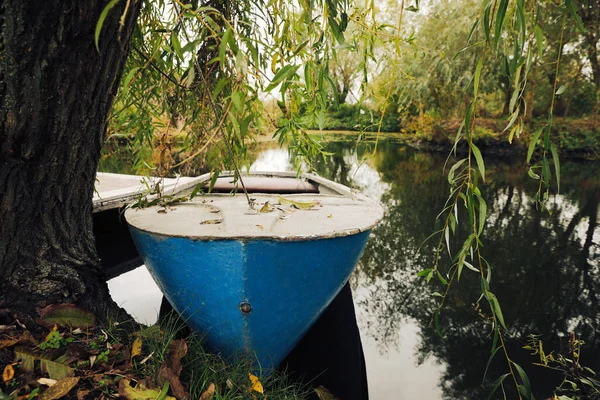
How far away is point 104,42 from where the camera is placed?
1568 mm

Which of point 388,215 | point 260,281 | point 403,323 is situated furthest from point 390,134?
point 260,281

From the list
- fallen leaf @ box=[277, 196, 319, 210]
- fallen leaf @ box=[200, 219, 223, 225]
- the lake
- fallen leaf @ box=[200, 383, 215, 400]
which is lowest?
the lake

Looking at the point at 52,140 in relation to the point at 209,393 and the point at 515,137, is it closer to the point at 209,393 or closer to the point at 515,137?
the point at 209,393

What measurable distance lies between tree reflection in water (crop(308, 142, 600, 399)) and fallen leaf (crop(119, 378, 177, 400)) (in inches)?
44.1

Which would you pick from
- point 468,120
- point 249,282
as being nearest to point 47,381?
point 249,282

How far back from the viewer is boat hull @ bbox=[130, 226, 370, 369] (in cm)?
180

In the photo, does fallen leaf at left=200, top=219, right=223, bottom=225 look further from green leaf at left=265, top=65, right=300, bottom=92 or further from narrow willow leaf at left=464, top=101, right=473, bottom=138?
narrow willow leaf at left=464, top=101, right=473, bottom=138

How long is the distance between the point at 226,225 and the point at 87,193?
69 centimetres

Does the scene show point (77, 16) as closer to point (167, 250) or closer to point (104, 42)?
point (104, 42)

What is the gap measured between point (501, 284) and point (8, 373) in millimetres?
3894

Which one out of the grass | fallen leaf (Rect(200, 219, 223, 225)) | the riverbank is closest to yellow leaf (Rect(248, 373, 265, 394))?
the grass

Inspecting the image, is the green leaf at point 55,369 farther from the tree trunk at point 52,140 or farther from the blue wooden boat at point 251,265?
the blue wooden boat at point 251,265

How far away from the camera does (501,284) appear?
3.85 metres

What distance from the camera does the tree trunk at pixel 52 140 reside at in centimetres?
140
